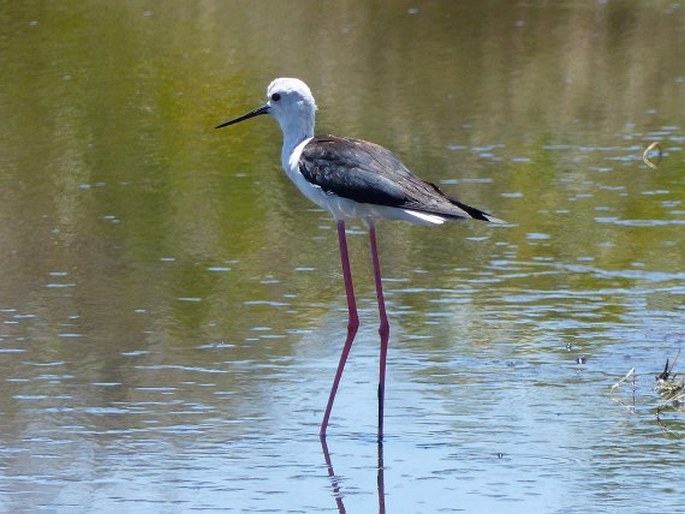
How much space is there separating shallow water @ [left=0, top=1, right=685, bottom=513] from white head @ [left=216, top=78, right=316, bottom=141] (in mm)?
1136

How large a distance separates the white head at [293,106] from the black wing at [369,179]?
126 mm

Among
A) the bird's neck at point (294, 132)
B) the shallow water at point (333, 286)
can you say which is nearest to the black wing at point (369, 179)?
the bird's neck at point (294, 132)

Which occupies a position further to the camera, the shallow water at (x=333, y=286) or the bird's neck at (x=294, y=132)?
the bird's neck at (x=294, y=132)

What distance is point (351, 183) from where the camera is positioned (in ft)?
23.1

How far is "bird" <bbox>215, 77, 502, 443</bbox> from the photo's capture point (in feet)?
22.6

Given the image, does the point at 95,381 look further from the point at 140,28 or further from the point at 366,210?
the point at 140,28

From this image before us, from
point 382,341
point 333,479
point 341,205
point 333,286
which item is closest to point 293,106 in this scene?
point 341,205

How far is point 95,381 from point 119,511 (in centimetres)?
174

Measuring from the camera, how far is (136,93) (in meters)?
15.6

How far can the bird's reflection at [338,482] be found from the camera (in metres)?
6.06

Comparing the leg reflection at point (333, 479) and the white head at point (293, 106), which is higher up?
the white head at point (293, 106)

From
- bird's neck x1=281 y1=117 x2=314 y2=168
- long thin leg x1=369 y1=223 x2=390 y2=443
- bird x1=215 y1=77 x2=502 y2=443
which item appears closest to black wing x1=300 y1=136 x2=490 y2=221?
bird x1=215 y1=77 x2=502 y2=443

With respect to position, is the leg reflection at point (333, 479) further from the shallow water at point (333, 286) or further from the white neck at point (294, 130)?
the white neck at point (294, 130)

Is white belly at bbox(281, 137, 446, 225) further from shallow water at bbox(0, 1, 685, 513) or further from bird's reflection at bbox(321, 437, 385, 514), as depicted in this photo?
bird's reflection at bbox(321, 437, 385, 514)
